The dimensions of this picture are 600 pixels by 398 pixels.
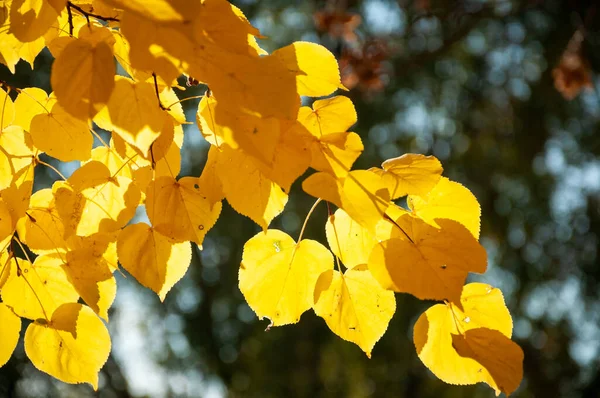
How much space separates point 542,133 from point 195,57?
185 inches

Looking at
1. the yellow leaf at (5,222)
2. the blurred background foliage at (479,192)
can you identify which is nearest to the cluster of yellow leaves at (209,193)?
the yellow leaf at (5,222)

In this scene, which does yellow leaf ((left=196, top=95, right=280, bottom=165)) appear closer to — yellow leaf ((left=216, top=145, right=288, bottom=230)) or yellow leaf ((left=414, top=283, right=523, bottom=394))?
yellow leaf ((left=216, top=145, right=288, bottom=230))

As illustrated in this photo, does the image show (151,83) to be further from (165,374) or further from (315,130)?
(165,374)

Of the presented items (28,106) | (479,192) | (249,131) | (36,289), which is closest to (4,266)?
(36,289)

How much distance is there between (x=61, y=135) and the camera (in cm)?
49

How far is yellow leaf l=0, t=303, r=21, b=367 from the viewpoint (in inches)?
19.9

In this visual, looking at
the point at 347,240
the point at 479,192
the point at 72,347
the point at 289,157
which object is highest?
the point at 289,157

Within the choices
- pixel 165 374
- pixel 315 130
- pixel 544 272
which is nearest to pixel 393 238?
pixel 315 130

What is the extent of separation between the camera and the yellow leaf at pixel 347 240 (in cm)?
48

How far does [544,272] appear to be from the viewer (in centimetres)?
457

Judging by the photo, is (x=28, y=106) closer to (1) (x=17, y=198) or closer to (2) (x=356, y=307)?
(1) (x=17, y=198)

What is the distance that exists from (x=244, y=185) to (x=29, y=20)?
0.19 metres

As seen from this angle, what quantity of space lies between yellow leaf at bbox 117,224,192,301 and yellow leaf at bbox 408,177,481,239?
0.65 feet

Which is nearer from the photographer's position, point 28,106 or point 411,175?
point 411,175
